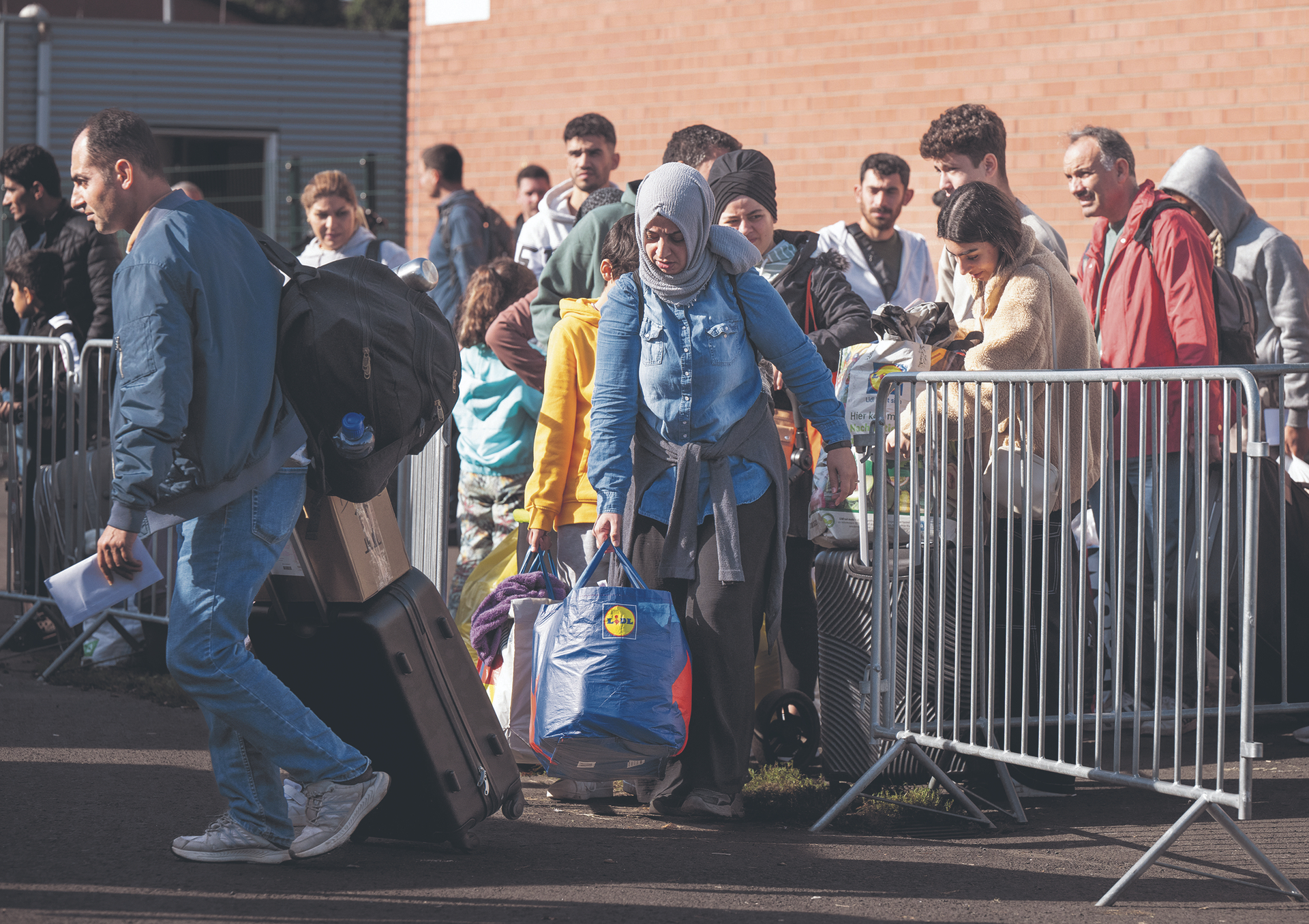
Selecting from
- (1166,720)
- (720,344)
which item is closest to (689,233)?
(720,344)

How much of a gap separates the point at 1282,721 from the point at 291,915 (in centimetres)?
410

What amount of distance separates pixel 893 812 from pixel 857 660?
1.62 ft

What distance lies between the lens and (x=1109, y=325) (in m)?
5.79

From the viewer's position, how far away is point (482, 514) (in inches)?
259

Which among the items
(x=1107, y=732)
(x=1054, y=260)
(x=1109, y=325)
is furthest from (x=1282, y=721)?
(x=1054, y=260)

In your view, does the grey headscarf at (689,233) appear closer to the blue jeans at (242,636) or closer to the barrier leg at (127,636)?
the blue jeans at (242,636)

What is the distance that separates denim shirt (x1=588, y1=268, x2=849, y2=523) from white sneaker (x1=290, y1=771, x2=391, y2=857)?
117 centimetres

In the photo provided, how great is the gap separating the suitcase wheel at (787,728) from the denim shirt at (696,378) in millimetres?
836

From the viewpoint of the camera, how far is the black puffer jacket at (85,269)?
7.10 metres

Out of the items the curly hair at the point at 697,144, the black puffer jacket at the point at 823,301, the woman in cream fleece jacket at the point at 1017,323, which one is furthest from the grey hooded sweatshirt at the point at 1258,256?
the curly hair at the point at 697,144

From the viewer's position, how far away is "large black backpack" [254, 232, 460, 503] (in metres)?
3.93

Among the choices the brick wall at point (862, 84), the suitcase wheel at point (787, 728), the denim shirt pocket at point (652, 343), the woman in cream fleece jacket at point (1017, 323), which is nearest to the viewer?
the denim shirt pocket at point (652, 343)

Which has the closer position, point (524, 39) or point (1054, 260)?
point (1054, 260)

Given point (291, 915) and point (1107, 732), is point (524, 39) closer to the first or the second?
point (1107, 732)
